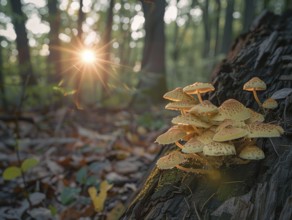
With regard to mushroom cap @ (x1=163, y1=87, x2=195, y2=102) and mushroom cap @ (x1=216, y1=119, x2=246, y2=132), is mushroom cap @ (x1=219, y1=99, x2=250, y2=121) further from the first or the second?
mushroom cap @ (x1=163, y1=87, x2=195, y2=102)

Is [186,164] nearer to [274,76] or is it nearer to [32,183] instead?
[274,76]

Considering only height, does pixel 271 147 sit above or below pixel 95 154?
above

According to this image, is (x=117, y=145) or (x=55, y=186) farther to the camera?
(x=117, y=145)

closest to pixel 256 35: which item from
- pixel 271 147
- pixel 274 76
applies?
pixel 274 76

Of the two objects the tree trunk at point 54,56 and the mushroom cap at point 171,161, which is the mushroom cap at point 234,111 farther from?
the tree trunk at point 54,56

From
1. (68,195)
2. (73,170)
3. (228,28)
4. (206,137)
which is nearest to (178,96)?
(206,137)

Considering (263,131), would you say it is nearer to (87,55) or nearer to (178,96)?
(178,96)

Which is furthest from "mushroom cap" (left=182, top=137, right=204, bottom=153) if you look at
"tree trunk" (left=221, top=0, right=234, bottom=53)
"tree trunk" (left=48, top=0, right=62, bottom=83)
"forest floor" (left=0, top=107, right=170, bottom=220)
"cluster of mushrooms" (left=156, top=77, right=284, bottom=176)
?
"tree trunk" (left=221, top=0, right=234, bottom=53)
